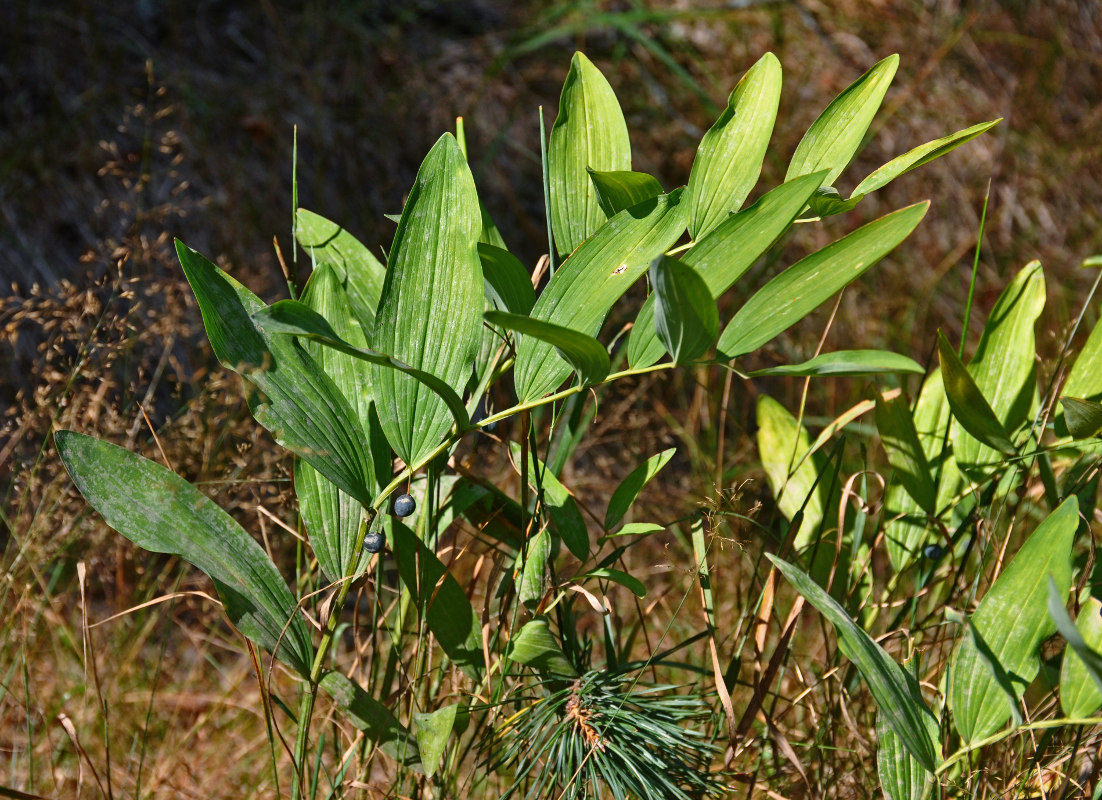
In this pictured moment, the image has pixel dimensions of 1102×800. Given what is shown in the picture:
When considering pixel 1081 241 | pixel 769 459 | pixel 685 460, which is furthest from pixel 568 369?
pixel 1081 241

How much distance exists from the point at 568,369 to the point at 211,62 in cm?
183

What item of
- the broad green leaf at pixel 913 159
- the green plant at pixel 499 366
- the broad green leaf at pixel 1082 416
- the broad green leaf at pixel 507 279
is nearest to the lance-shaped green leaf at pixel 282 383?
the green plant at pixel 499 366

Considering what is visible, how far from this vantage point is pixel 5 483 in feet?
5.15

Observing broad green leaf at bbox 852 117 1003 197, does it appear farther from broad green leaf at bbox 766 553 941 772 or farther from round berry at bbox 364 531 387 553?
round berry at bbox 364 531 387 553

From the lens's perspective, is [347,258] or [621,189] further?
[347,258]

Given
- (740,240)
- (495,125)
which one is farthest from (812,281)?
(495,125)

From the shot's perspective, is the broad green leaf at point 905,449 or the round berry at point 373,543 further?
the broad green leaf at point 905,449

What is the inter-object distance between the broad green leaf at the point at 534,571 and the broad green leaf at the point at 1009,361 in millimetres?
339

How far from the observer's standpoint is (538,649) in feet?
1.99

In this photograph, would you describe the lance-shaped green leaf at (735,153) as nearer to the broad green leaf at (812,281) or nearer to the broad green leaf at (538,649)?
the broad green leaf at (812,281)

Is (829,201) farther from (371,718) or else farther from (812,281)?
(371,718)

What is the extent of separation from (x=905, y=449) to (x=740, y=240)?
0.30m

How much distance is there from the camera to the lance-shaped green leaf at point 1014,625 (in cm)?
54

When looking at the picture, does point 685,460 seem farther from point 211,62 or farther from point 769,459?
point 211,62
